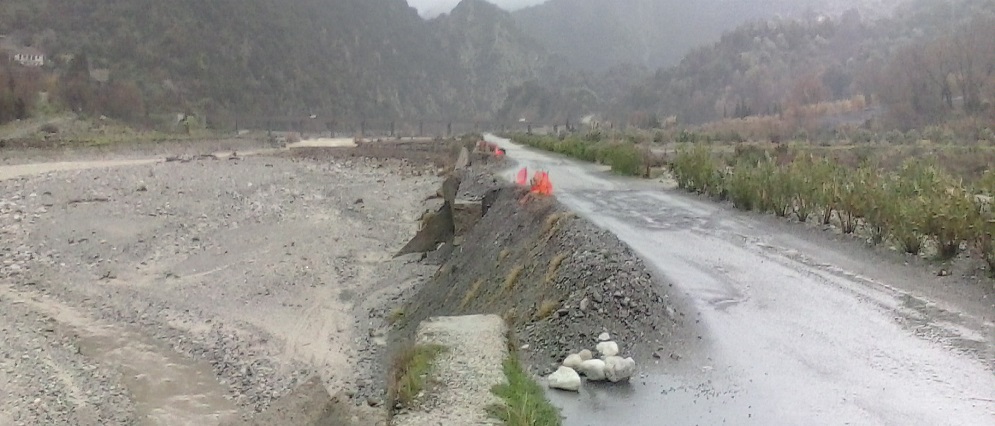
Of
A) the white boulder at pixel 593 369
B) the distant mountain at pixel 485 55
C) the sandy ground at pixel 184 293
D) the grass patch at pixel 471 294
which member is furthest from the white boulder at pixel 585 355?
the distant mountain at pixel 485 55

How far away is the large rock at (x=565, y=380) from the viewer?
6426 millimetres

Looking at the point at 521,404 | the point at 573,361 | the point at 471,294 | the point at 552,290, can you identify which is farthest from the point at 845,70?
the point at 521,404

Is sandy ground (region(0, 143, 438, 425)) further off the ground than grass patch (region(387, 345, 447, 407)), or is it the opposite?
grass patch (region(387, 345, 447, 407))

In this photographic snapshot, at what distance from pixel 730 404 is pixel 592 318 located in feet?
6.55

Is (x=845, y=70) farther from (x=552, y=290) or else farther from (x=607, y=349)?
(x=607, y=349)

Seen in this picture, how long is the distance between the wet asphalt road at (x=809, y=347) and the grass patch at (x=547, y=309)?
1453mm

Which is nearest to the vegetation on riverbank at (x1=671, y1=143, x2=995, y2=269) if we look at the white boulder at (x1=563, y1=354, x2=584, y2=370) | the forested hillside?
the white boulder at (x1=563, y1=354, x2=584, y2=370)

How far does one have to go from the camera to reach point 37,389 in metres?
11.8

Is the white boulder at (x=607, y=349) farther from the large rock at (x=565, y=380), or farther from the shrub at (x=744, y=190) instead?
the shrub at (x=744, y=190)

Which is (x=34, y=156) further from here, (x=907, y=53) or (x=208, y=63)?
(x=208, y=63)

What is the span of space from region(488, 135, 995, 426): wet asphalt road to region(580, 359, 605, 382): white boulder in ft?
0.42

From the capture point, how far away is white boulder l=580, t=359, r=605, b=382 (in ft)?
21.9

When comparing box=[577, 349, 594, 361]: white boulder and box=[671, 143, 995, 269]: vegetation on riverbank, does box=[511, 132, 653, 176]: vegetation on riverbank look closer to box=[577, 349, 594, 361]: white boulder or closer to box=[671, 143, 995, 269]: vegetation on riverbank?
box=[671, 143, 995, 269]: vegetation on riverbank

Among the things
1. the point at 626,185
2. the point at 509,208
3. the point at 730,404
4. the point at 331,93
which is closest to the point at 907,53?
the point at 626,185
